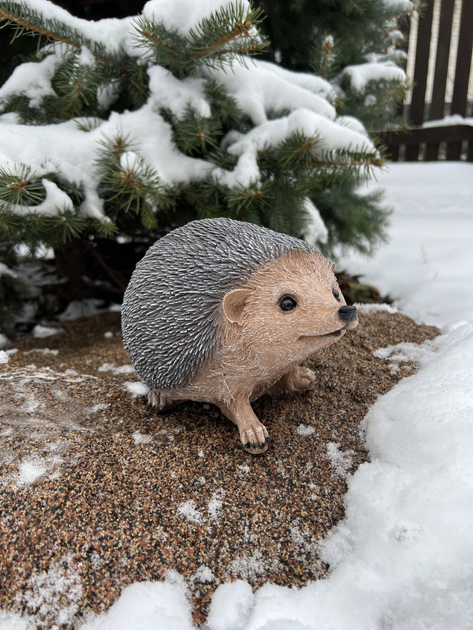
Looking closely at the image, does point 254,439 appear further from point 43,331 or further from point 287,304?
point 43,331

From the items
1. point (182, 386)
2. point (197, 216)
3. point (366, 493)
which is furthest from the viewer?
point (197, 216)

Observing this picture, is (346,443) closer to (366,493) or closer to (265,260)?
(366,493)

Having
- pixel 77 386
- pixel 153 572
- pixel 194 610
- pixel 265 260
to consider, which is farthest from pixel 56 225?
pixel 194 610

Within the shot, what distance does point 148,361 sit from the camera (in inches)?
63.2

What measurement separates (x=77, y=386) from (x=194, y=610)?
116 cm

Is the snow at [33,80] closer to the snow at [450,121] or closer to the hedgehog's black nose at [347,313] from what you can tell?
the hedgehog's black nose at [347,313]

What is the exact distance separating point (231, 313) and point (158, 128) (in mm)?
1252

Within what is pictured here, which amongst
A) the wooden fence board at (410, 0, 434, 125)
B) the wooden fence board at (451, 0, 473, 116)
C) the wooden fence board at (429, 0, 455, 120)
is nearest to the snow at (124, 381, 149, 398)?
the wooden fence board at (410, 0, 434, 125)

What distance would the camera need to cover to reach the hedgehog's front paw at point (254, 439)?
5.01 feet

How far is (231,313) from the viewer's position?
1.43 m

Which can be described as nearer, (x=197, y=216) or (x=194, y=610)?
(x=194, y=610)

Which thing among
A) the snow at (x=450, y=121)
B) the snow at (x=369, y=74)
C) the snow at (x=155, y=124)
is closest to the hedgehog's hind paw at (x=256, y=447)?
the snow at (x=155, y=124)

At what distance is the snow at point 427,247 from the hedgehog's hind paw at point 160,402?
68.6 inches

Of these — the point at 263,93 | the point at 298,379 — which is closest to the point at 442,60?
the point at 263,93
